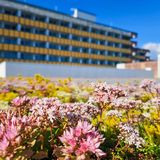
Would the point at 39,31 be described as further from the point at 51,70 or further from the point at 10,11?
the point at 51,70

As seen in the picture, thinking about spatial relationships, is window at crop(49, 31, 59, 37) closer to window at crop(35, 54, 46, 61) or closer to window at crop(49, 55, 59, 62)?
window at crop(49, 55, 59, 62)

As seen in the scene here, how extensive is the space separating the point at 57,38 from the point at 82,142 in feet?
261

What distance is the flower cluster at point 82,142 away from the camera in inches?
121

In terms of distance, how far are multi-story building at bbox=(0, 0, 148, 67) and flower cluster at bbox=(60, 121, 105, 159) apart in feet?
218

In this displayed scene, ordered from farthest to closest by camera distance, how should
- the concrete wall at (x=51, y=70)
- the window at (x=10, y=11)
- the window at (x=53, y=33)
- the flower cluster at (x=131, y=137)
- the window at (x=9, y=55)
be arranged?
the window at (x=53, y=33), the window at (x=10, y=11), the window at (x=9, y=55), the concrete wall at (x=51, y=70), the flower cluster at (x=131, y=137)

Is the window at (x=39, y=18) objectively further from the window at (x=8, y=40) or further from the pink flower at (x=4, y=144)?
the pink flower at (x=4, y=144)

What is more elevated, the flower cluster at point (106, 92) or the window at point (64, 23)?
the window at point (64, 23)

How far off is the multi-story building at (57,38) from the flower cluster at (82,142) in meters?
66.6

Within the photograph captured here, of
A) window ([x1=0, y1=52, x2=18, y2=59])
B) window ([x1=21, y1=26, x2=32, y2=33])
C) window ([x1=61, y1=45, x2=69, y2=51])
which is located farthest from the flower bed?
window ([x1=61, y1=45, x2=69, y2=51])

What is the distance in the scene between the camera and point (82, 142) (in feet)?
10.4

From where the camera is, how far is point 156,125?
5.99 meters

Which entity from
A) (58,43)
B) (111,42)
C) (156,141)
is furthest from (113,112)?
(111,42)

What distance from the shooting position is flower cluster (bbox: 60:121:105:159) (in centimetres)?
309

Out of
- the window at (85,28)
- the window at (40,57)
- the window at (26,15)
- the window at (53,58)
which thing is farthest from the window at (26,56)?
the window at (85,28)
